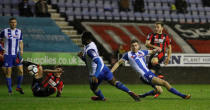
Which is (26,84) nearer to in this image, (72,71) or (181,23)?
(72,71)

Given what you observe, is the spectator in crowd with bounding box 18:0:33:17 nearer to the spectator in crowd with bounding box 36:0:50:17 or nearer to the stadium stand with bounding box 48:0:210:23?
the spectator in crowd with bounding box 36:0:50:17

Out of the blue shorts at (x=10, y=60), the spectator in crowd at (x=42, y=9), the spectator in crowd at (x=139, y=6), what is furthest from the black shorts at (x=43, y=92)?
the spectator in crowd at (x=139, y=6)

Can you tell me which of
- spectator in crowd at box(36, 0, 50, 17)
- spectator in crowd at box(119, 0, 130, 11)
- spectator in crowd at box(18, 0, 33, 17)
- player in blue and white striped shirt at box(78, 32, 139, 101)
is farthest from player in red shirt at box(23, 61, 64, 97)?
spectator in crowd at box(119, 0, 130, 11)

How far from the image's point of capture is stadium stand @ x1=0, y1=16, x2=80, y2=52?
67.6ft

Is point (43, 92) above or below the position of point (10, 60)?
below

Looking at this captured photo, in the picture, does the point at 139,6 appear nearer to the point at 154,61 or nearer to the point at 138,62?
the point at 154,61

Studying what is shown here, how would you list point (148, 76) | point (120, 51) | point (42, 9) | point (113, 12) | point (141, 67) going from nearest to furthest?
point (148, 76) < point (141, 67) < point (120, 51) < point (42, 9) < point (113, 12)

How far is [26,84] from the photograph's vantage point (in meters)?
18.2

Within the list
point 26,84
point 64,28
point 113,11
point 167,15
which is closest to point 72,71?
point 26,84

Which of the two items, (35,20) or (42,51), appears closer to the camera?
(42,51)

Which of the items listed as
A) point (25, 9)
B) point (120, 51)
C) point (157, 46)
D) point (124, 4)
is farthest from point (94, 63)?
point (124, 4)

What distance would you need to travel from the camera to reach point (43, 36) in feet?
70.1

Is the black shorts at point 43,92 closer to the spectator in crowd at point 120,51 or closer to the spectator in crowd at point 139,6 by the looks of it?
the spectator in crowd at point 120,51

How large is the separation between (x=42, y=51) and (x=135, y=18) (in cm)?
689
